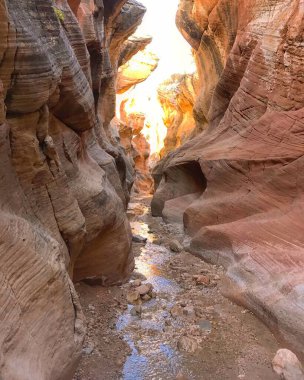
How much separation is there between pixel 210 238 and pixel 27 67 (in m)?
6.32

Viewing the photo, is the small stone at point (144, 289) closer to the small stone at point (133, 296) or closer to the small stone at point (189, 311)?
the small stone at point (133, 296)

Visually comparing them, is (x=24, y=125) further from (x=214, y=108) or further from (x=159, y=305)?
(x=214, y=108)

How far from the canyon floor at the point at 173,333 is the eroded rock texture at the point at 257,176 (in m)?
0.46

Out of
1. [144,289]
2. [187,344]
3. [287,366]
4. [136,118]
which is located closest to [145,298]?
[144,289]

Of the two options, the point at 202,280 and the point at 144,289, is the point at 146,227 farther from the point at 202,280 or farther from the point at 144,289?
the point at 144,289

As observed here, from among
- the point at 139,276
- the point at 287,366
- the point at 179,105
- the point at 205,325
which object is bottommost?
the point at 179,105

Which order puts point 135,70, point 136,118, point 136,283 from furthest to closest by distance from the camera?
point 136,118, point 135,70, point 136,283

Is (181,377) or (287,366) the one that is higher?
(287,366)

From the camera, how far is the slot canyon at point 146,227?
512 centimetres

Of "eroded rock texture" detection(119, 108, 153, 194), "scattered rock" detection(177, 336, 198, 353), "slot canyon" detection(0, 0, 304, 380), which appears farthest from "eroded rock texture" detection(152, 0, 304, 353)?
"eroded rock texture" detection(119, 108, 153, 194)

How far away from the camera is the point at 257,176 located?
1070 cm

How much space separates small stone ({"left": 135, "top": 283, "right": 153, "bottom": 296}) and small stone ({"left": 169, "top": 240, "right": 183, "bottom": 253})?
2714 mm

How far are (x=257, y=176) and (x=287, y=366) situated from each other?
17.9 feet

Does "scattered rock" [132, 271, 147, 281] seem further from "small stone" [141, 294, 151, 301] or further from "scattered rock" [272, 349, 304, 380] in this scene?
"scattered rock" [272, 349, 304, 380]
